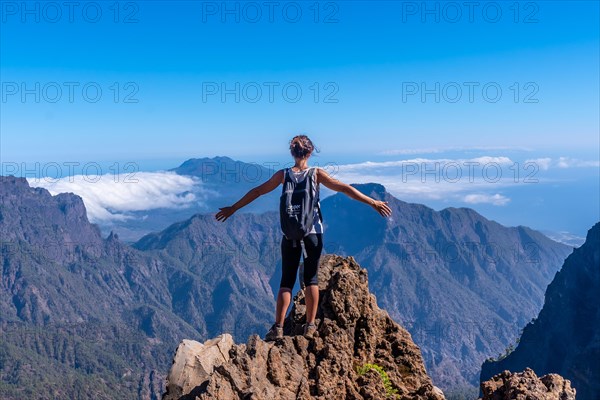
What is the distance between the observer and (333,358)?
1563cm

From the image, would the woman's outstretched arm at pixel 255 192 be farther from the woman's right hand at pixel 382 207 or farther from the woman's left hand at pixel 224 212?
the woman's right hand at pixel 382 207

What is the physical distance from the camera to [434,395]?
15.7m

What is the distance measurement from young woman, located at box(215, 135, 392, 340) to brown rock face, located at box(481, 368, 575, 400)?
4.77 metres

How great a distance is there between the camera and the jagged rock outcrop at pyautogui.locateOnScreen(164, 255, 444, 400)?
14023 mm

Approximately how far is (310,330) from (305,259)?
1909 mm

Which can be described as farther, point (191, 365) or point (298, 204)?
point (191, 365)

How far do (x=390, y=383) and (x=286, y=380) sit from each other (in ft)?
11.0

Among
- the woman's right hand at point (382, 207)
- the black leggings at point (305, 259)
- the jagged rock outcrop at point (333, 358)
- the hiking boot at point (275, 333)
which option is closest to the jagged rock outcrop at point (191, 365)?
the jagged rock outcrop at point (333, 358)

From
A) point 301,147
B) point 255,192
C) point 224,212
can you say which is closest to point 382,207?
point 301,147

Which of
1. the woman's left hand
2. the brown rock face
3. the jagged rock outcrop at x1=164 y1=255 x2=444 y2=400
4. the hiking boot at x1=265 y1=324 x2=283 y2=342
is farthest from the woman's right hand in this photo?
the brown rock face

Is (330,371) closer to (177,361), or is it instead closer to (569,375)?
(177,361)

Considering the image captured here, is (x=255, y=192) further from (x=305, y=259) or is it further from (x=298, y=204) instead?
(x=305, y=259)

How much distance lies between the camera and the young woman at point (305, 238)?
1614 centimetres

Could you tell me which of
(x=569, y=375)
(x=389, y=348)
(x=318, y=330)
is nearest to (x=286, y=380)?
(x=318, y=330)
